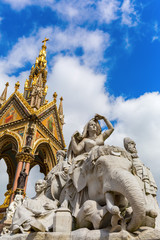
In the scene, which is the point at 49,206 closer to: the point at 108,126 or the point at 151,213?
the point at 151,213

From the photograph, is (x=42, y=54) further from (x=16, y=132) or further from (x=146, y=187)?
(x=146, y=187)

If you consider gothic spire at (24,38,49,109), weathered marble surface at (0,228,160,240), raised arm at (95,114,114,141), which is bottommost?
weathered marble surface at (0,228,160,240)

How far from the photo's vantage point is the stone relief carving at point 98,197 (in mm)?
2008

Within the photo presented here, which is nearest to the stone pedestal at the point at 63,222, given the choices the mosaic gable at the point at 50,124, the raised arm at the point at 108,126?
the raised arm at the point at 108,126

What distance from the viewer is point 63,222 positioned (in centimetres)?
238

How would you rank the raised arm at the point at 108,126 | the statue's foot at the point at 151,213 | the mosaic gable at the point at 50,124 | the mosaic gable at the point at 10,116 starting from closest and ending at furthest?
the statue's foot at the point at 151,213
the raised arm at the point at 108,126
the mosaic gable at the point at 10,116
the mosaic gable at the point at 50,124

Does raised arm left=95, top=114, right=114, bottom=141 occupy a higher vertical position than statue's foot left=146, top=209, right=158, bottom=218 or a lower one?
→ higher

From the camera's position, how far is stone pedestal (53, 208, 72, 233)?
7.69 feet

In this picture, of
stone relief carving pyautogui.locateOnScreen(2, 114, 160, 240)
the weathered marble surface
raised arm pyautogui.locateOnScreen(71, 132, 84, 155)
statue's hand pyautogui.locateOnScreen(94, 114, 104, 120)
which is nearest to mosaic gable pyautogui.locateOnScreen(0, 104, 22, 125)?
statue's hand pyautogui.locateOnScreen(94, 114, 104, 120)

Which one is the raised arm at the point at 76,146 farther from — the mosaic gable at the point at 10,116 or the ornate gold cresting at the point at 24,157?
the mosaic gable at the point at 10,116

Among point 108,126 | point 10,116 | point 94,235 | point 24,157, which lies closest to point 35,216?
point 94,235

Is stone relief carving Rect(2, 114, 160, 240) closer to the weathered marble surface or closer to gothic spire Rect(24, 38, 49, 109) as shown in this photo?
the weathered marble surface

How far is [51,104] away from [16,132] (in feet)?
17.3

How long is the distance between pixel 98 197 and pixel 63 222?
17.8 inches
